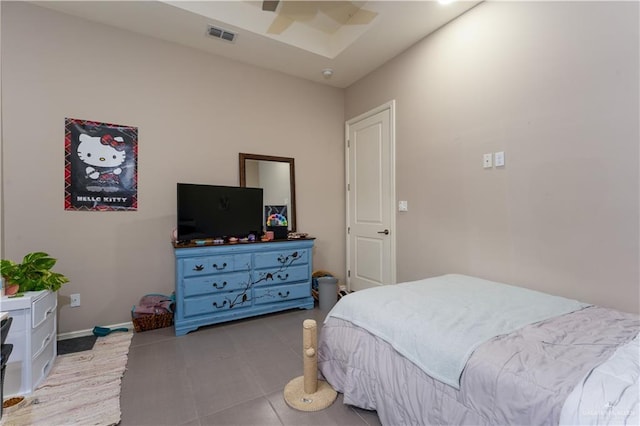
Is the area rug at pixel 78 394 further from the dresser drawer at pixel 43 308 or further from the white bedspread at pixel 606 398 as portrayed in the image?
the white bedspread at pixel 606 398

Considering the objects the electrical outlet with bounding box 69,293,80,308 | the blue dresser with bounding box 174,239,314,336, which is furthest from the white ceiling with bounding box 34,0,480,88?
the electrical outlet with bounding box 69,293,80,308

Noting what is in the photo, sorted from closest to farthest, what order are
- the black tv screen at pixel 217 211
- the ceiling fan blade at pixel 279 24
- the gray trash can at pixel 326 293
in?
the black tv screen at pixel 217 211 < the ceiling fan blade at pixel 279 24 < the gray trash can at pixel 326 293

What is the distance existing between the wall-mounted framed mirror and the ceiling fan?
135 cm

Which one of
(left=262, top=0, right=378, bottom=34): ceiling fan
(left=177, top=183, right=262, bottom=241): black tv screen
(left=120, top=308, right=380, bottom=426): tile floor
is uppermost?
(left=262, top=0, right=378, bottom=34): ceiling fan

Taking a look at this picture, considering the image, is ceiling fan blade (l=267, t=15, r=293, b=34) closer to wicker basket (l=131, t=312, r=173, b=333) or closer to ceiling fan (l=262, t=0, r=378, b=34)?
ceiling fan (l=262, t=0, r=378, b=34)

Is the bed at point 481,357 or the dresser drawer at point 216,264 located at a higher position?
the dresser drawer at point 216,264

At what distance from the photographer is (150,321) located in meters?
2.75

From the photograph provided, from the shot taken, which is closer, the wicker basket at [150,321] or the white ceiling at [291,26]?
the white ceiling at [291,26]

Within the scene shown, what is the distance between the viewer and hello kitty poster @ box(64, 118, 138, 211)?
2.59m

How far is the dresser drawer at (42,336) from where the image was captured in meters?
1.86

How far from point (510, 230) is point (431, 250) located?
2.55 feet

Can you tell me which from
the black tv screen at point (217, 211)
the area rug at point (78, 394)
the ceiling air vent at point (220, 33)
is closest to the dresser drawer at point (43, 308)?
the area rug at point (78, 394)

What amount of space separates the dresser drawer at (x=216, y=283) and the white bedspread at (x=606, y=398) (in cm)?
255

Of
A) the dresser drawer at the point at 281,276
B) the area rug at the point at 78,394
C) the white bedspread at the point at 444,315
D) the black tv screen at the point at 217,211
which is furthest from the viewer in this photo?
the dresser drawer at the point at 281,276
